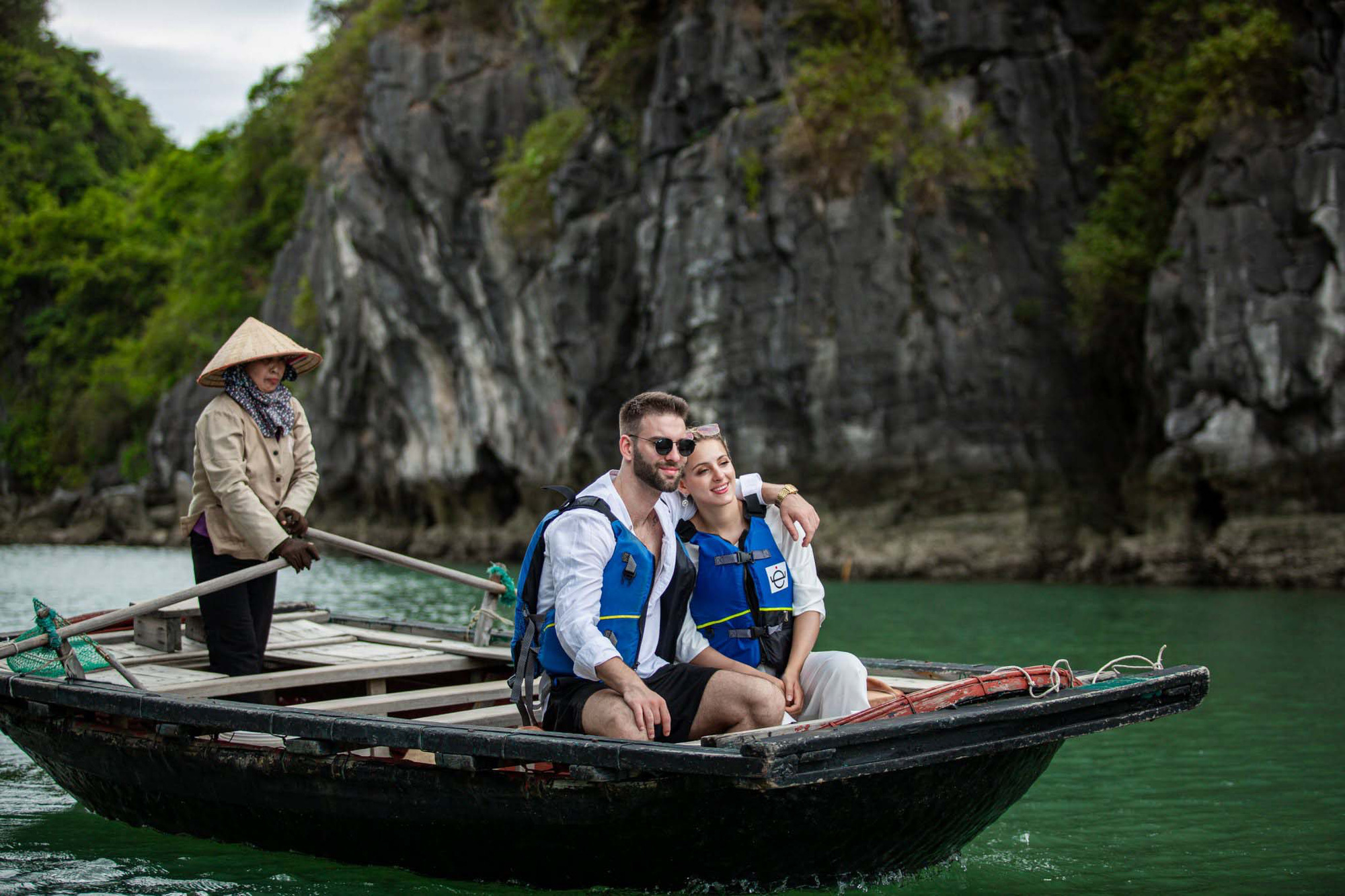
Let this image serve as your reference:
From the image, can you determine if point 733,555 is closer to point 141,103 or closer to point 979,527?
point 979,527

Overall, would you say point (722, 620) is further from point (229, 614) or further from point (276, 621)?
point (276, 621)

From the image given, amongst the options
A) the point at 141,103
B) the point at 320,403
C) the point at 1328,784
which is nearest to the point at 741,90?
the point at 320,403

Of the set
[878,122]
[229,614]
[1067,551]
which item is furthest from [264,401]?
[878,122]

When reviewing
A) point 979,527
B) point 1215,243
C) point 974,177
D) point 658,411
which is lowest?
point 979,527

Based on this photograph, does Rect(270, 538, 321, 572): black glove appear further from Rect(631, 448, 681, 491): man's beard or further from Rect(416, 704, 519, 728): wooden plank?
Rect(631, 448, 681, 491): man's beard

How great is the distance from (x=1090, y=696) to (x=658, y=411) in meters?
1.86

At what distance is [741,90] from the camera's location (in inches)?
972

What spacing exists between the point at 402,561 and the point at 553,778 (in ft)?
8.35

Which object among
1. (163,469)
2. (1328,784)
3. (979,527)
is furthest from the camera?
(163,469)

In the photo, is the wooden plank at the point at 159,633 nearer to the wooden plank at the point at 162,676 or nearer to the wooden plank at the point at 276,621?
the wooden plank at the point at 162,676

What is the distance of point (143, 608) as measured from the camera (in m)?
5.88

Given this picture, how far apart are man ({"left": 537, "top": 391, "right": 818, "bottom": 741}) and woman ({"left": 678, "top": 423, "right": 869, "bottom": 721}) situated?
0.45ft

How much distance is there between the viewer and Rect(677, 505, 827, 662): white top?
188 inches

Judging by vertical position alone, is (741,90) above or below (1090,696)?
above
